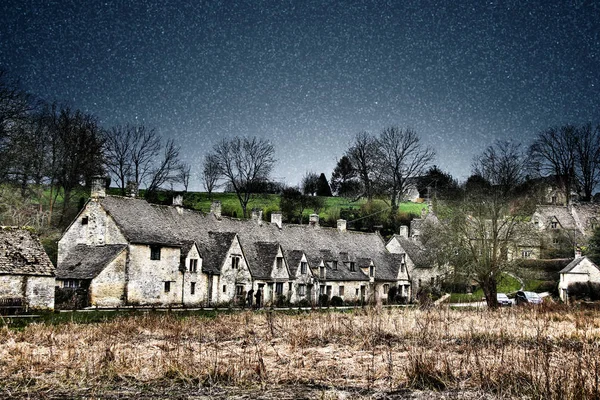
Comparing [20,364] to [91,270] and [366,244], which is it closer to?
[91,270]

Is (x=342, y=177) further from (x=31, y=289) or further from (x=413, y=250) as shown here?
(x=31, y=289)

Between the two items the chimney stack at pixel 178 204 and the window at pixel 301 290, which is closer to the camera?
the chimney stack at pixel 178 204

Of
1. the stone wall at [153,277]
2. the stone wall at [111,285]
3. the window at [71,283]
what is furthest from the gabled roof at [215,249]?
the window at [71,283]

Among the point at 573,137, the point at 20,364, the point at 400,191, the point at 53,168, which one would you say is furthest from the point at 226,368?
the point at 573,137

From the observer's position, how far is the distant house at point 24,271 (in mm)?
34250

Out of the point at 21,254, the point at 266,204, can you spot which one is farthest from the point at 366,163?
the point at 21,254

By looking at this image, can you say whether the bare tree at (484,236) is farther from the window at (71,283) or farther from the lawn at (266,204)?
the lawn at (266,204)

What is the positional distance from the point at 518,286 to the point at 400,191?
2725 centimetres

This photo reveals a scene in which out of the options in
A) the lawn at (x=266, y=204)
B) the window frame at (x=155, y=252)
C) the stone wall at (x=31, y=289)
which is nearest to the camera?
the stone wall at (x=31, y=289)

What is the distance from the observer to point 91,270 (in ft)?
147

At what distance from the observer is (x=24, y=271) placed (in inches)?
1373

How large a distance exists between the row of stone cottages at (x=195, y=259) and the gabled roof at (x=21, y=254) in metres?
7.48

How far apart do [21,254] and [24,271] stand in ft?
4.41

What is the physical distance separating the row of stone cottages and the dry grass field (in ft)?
70.4
